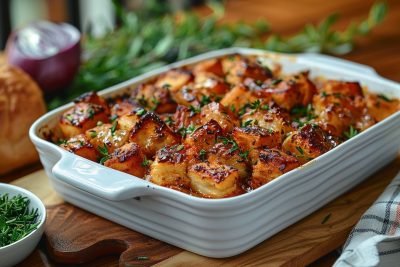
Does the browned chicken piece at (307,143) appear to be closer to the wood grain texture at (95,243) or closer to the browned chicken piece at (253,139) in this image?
the browned chicken piece at (253,139)

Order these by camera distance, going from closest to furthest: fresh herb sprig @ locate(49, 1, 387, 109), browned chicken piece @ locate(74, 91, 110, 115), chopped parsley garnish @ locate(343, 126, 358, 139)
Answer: chopped parsley garnish @ locate(343, 126, 358, 139)
browned chicken piece @ locate(74, 91, 110, 115)
fresh herb sprig @ locate(49, 1, 387, 109)

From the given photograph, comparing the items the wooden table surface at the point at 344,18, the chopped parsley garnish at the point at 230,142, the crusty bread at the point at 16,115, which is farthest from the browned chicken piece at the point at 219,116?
the wooden table surface at the point at 344,18

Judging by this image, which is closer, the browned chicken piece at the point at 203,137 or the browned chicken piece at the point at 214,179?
the browned chicken piece at the point at 214,179

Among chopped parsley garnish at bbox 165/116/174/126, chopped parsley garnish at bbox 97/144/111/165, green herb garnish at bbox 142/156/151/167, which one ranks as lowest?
chopped parsley garnish at bbox 165/116/174/126

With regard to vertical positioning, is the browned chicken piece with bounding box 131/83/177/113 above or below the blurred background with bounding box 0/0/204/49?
above

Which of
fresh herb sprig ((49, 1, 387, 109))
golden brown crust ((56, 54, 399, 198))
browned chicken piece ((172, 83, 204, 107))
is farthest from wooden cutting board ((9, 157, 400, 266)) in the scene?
fresh herb sprig ((49, 1, 387, 109))

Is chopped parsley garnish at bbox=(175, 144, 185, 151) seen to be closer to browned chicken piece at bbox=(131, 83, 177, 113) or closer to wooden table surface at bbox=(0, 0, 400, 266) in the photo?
browned chicken piece at bbox=(131, 83, 177, 113)

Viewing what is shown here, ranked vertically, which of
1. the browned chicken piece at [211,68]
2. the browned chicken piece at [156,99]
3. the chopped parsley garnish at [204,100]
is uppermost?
the chopped parsley garnish at [204,100]
